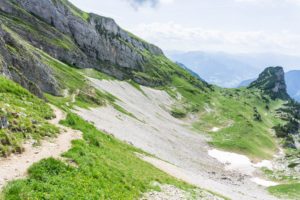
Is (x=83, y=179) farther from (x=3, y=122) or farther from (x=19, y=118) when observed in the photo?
(x=19, y=118)

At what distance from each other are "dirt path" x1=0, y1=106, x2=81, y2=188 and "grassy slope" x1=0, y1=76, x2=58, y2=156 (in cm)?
70

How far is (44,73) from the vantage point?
86500 millimetres

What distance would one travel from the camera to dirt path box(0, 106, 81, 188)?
22.0 metres

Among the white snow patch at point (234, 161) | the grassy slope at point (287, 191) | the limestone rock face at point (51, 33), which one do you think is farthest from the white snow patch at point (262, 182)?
the limestone rock face at point (51, 33)

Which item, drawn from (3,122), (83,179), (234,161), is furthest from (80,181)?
(234,161)

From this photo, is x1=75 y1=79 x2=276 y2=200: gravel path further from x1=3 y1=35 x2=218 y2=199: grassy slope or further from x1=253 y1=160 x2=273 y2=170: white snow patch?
x1=3 y1=35 x2=218 y2=199: grassy slope

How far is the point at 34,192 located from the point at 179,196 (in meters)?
16.0

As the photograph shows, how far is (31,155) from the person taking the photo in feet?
84.7

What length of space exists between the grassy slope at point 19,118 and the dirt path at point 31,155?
0.70m

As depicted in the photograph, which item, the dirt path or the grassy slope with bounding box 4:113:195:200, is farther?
the dirt path

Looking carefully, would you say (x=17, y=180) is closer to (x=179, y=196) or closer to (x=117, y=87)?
(x=179, y=196)

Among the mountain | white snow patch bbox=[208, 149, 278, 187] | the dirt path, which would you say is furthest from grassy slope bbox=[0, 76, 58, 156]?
white snow patch bbox=[208, 149, 278, 187]

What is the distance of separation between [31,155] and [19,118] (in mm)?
5212

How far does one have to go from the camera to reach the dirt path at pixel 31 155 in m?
22.0
